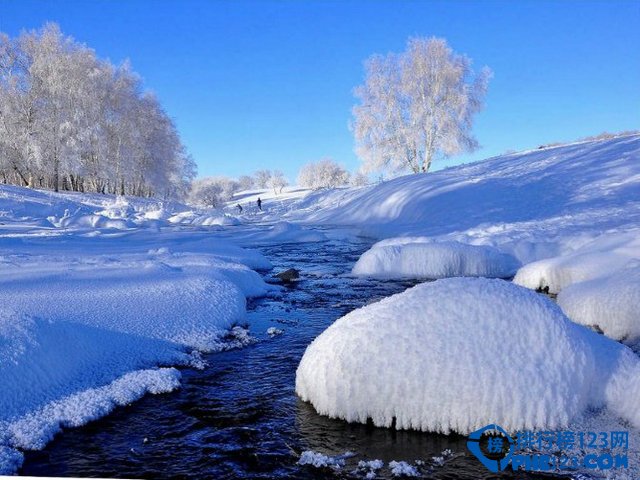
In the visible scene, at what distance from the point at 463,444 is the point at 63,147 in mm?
30074

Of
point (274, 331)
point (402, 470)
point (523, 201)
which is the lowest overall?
point (402, 470)

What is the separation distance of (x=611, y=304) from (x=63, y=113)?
30522 mm

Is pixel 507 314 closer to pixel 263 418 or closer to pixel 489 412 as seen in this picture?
pixel 489 412

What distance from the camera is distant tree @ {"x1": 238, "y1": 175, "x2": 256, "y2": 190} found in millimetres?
127875

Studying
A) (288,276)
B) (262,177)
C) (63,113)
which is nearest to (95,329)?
(288,276)

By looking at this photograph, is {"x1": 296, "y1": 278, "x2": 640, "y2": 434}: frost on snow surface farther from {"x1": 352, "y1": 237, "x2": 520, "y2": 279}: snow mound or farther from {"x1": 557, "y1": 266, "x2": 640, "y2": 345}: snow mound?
{"x1": 352, "y1": 237, "x2": 520, "y2": 279}: snow mound

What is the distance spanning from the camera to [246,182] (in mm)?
129250

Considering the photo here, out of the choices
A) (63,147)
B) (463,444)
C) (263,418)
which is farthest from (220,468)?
(63,147)

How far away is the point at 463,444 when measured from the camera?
3076mm


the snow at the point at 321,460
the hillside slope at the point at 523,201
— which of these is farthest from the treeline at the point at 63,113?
the snow at the point at 321,460

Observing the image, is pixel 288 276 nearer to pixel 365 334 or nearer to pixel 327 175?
pixel 365 334

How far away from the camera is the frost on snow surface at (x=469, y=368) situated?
125 inches

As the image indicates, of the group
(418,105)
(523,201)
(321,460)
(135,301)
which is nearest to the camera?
(321,460)

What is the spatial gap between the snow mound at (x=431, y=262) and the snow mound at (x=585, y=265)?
120 centimetres
